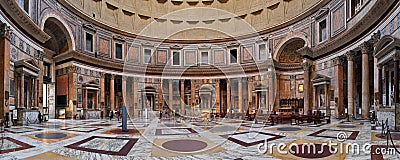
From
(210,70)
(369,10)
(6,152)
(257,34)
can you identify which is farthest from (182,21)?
(6,152)

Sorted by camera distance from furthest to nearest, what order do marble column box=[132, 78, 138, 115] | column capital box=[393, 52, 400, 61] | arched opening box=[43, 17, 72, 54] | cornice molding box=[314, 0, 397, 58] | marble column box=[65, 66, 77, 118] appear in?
marble column box=[132, 78, 138, 115] < marble column box=[65, 66, 77, 118] < arched opening box=[43, 17, 72, 54] < cornice molding box=[314, 0, 397, 58] < column capital box=[393, 52, 400, 61]

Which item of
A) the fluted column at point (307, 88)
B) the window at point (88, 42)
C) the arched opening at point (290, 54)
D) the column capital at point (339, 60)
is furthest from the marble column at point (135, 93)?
the column capital at point (339, 60)

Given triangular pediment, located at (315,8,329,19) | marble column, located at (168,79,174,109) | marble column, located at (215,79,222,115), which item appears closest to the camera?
triangular pediment, located at (315,8,329,19)

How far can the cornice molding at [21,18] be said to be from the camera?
14258 mm

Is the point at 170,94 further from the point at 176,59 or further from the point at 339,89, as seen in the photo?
the point at 339,89

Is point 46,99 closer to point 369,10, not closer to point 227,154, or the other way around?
point 227,154

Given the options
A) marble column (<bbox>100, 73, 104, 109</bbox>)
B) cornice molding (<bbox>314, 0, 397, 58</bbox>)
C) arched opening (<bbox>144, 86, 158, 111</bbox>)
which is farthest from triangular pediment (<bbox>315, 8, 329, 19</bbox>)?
marble column (<bbox>100, 73, 104, 109</bbox>)

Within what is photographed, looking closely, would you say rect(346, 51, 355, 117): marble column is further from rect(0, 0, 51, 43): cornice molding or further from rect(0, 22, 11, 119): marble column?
rect(0, 22, 11, 119): marble column

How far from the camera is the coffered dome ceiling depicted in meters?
29.3

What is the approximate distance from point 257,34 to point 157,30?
1304 cm

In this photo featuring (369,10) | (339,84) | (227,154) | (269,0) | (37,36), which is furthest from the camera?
(269,0)

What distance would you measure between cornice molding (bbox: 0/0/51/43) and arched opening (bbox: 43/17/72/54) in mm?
3960

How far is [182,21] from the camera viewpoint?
3500cm

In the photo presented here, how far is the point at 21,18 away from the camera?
1592 centimetres
